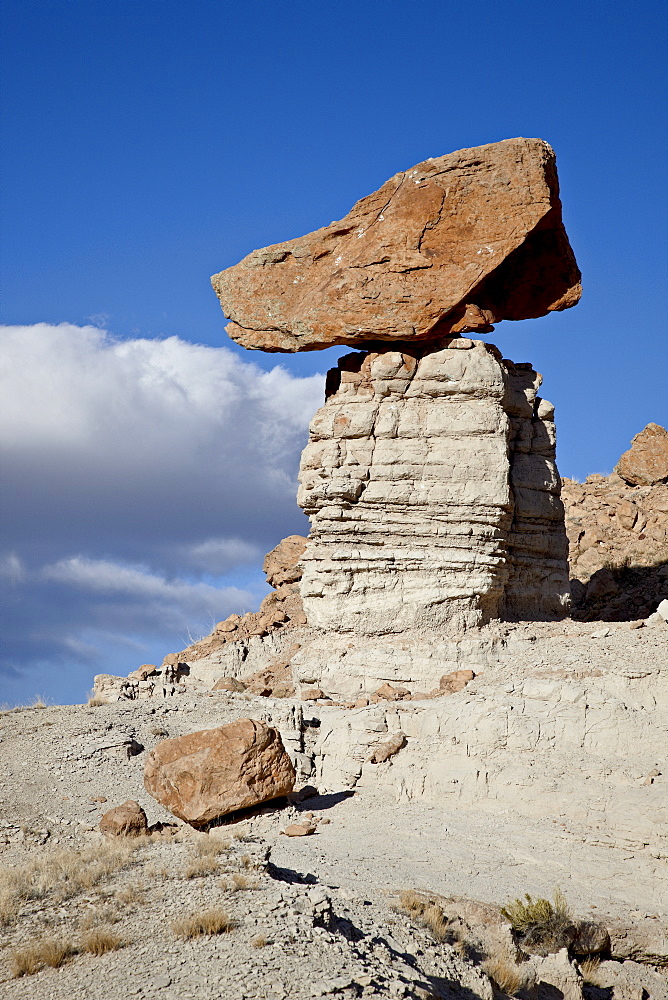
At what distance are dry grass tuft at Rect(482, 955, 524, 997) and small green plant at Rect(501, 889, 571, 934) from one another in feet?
2.16

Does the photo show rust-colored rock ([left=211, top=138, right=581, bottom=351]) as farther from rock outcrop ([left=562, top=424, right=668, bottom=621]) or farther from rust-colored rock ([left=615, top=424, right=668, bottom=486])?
rust-colored rock ([left=615, top=424, right=668, bottom=486])

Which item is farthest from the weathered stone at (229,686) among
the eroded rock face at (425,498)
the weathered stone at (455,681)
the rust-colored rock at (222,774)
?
the rust-colored rock at (222,774)

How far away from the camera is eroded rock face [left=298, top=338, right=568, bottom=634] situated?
52.3 ft

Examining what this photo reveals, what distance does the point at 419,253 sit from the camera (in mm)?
16750

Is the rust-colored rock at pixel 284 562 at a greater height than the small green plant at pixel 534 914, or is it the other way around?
the rust-colored rock at pixel 284 562

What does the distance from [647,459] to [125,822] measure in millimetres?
23926

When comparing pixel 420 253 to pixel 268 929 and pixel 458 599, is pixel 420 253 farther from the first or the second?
pixel 268 929

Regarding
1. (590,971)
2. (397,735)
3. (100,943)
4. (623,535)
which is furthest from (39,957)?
(623,535)

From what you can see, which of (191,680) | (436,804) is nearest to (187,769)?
(436,804)

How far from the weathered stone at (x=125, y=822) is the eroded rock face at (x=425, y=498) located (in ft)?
17.2

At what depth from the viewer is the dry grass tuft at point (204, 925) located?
771cm

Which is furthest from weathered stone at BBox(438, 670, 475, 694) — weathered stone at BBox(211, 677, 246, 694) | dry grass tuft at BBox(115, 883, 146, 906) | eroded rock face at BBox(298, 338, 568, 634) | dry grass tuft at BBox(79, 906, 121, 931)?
dry grass tuft at BBox(79, 906, 121, 931)

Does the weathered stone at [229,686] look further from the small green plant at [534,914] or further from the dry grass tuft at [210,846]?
the small green plant at [534,914]

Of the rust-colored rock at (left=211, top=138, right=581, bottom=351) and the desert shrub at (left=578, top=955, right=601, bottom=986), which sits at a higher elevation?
the rust-colored rock at (left=211, top=138, right=581, bottom=351)
